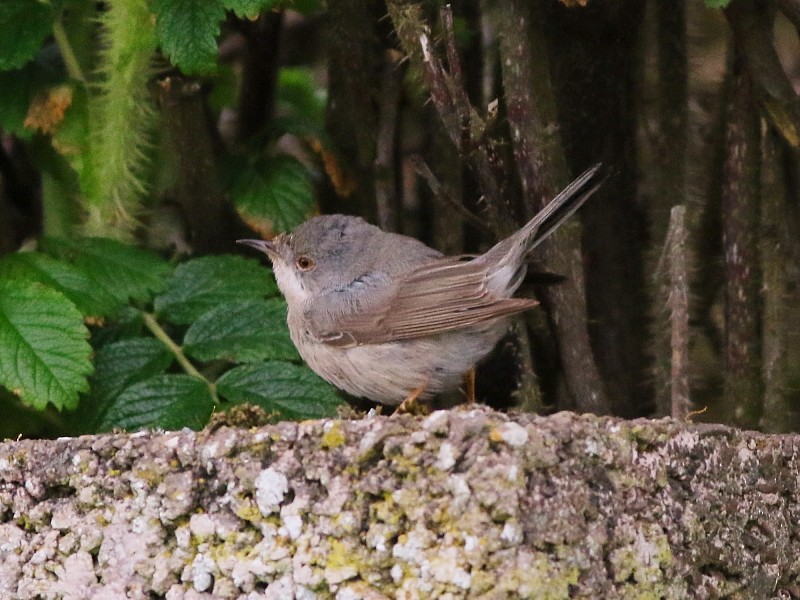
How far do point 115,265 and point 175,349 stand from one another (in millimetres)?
349

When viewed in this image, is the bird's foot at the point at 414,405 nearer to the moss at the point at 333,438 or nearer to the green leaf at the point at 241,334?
the green leaf at the point at 241,334

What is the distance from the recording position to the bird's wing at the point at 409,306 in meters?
3.46

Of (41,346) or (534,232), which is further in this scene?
(534,232)

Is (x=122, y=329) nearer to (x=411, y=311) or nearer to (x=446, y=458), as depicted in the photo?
(x=411, y=311)

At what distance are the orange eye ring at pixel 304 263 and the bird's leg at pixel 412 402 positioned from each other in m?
0.70

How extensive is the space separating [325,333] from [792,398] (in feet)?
5.16

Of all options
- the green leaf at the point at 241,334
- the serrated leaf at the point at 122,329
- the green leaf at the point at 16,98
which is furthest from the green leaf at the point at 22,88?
the green leaf at the point at 241,334

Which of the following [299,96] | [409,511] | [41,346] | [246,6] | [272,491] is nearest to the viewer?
[409,511]

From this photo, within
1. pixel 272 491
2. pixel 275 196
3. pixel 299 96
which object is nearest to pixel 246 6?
pixel 275 196

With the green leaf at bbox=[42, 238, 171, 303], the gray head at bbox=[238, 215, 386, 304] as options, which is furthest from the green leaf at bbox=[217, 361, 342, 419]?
the gray head at bbox=[238, 215, 386, 304]

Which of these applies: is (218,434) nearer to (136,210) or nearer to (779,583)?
(779,583)

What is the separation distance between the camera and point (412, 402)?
350cm

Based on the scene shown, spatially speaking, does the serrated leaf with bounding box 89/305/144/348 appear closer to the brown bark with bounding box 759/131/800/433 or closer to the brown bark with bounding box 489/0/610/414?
the brown bark with bounding box 489/0/610/414

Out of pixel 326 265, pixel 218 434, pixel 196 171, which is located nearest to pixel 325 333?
pixel 326 265
